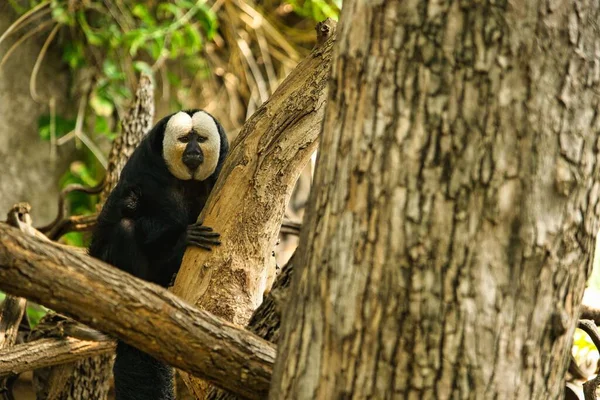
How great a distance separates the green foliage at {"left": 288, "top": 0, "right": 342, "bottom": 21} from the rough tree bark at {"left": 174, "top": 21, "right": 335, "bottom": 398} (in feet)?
10.5

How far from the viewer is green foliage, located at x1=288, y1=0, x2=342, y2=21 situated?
639 cm

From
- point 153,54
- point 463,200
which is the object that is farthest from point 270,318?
point 153,54

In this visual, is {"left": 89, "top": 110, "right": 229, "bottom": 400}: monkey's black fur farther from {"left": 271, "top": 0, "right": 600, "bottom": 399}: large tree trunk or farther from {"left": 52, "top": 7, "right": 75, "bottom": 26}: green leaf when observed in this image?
{"left": 52, "top": 7, "right": 75, "bottom": 26}: green leaf

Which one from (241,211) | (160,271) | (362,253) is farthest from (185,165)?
(362,253)

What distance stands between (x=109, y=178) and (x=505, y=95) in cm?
361

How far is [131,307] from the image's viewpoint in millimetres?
1860

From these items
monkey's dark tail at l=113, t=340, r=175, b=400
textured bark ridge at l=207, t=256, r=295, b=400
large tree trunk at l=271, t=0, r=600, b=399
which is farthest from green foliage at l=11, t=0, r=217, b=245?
large tree trunk at l=271, t=0, r=600, b=399

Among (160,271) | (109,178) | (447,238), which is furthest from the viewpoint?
(109,178)

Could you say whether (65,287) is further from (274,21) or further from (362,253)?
(274,21)

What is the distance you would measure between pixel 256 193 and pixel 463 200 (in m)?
1.74

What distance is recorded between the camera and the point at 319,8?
21.1ft

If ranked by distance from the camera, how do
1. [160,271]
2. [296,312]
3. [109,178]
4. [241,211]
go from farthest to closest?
[109,178] → [160,271] → [241,211] → [296,312]

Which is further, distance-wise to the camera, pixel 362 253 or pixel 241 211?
pixel 241 211

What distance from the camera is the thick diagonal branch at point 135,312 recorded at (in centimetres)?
180
